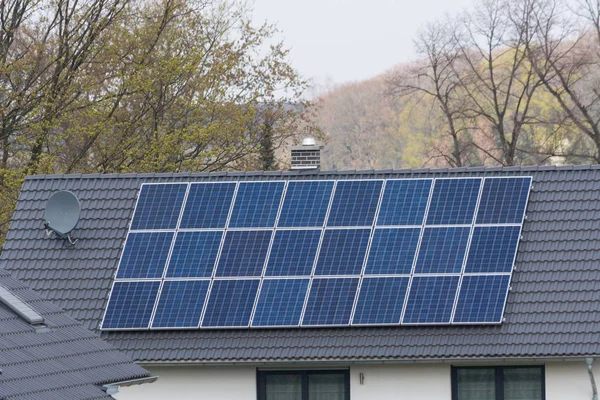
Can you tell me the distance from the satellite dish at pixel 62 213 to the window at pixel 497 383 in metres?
7.13

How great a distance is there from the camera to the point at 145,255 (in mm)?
18281

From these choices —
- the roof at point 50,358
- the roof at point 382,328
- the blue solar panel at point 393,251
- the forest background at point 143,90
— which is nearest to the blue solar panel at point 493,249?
the roof at point 382,328

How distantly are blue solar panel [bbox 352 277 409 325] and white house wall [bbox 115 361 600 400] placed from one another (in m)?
0.74

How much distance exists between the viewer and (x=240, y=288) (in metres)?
17.6

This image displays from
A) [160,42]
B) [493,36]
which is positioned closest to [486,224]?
[160,42]

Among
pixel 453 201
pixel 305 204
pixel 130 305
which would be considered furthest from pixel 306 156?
pixel 130 305

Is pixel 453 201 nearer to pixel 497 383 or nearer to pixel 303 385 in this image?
pixel 497 383

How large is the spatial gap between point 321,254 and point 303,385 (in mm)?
2262

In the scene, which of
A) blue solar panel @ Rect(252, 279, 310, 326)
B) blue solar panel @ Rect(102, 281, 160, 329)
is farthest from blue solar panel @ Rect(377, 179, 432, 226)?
blue solar panel @ Rect(102, 281, 160, 329)

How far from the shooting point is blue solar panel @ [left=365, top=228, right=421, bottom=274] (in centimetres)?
1748

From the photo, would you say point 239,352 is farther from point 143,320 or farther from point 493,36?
point 493,36

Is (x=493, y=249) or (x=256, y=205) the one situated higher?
(x=256, y=205)

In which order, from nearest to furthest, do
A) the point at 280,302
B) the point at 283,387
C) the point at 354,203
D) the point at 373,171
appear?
the point at 283,387
the point at 280,302
the point at 354,203
the point at 373,171

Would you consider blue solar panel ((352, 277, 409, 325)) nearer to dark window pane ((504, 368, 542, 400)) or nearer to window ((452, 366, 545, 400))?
window ((452, 366, 545, 400))
